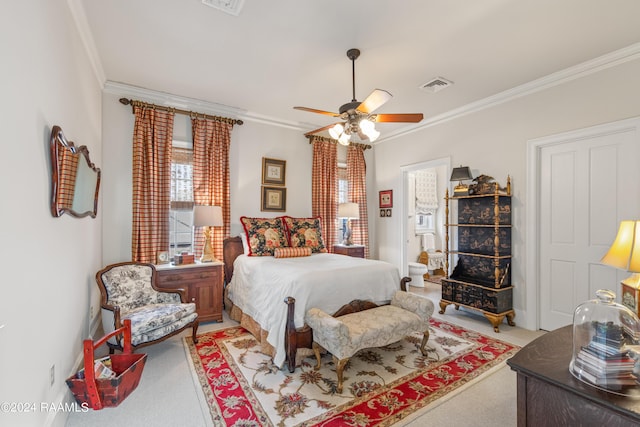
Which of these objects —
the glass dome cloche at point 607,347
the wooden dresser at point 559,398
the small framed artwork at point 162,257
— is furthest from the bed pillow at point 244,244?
the glass dome cloche at point 607,347

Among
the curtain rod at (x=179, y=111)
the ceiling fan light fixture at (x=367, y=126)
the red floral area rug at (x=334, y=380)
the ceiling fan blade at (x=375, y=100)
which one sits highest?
the curtain rod at (x=179, y=111)

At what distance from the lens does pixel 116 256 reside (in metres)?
3.52

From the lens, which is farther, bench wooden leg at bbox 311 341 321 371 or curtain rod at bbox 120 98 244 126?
curtain rod at bbox 120 98 244 126

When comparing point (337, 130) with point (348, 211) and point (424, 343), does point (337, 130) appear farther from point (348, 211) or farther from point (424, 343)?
point (424, 343)

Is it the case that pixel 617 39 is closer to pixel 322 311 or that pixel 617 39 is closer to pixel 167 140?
pixel 322 311

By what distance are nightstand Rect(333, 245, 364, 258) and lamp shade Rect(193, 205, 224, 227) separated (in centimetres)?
200

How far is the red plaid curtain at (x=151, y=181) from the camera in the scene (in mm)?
3535

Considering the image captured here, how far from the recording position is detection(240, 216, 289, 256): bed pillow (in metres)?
3.74

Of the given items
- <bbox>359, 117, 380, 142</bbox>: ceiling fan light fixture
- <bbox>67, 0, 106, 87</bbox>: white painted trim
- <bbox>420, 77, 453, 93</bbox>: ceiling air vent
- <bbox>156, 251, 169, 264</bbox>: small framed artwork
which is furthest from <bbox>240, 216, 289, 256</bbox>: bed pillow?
<bbox>420, 77, 453, 93</bbox>: ceiling air vent

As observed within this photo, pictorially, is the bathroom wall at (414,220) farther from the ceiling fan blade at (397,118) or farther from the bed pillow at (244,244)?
the bed pillow at (244,244)

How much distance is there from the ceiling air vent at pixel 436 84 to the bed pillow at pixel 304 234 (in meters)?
2.30

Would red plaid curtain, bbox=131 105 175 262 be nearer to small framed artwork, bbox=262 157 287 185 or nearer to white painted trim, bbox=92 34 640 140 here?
white painted trim, bbox=92 34 640 140

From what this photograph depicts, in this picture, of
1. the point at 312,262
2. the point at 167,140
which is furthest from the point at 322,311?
the point at 167,140

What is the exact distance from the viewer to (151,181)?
3.59 meters
